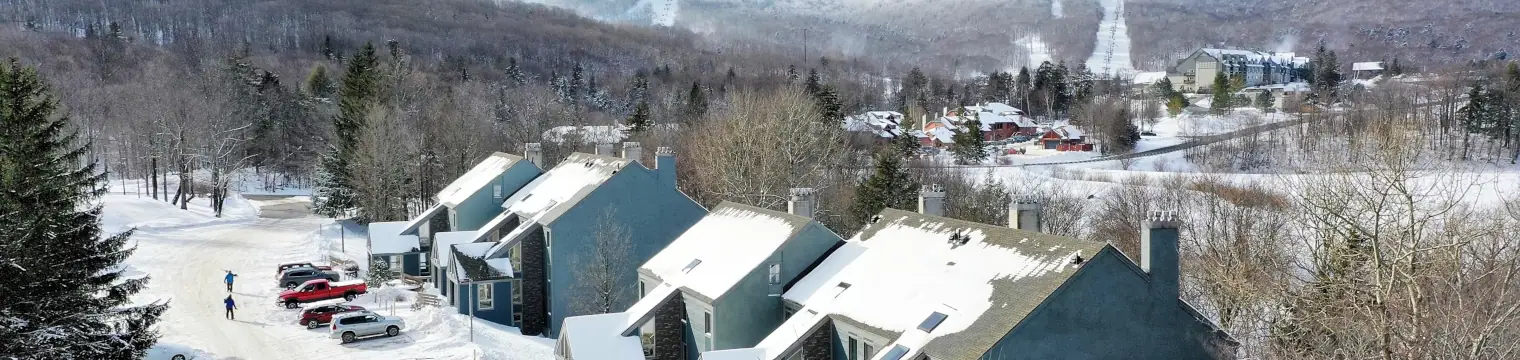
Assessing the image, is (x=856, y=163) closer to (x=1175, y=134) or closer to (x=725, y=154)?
(x=725, y=154)

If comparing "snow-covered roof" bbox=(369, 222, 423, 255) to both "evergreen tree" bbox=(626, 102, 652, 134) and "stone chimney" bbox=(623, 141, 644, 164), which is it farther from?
"evergreen tree" bbox=(626, 102, 652, 134)

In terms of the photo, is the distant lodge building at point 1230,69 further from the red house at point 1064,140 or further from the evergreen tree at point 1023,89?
the red house at point 1064,140

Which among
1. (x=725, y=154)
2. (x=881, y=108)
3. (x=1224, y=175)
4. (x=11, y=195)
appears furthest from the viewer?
(x=881, y=108)

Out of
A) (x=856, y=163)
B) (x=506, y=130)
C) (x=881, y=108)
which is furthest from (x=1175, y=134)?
(x=506, y=130)

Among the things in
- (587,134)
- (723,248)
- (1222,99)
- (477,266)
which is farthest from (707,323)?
(1222,99)

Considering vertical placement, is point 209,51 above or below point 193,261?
above

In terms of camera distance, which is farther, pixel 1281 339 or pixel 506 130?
pixel 506 130

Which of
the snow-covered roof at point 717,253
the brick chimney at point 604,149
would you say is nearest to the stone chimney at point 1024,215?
the snow-covered roof at point 717,253
